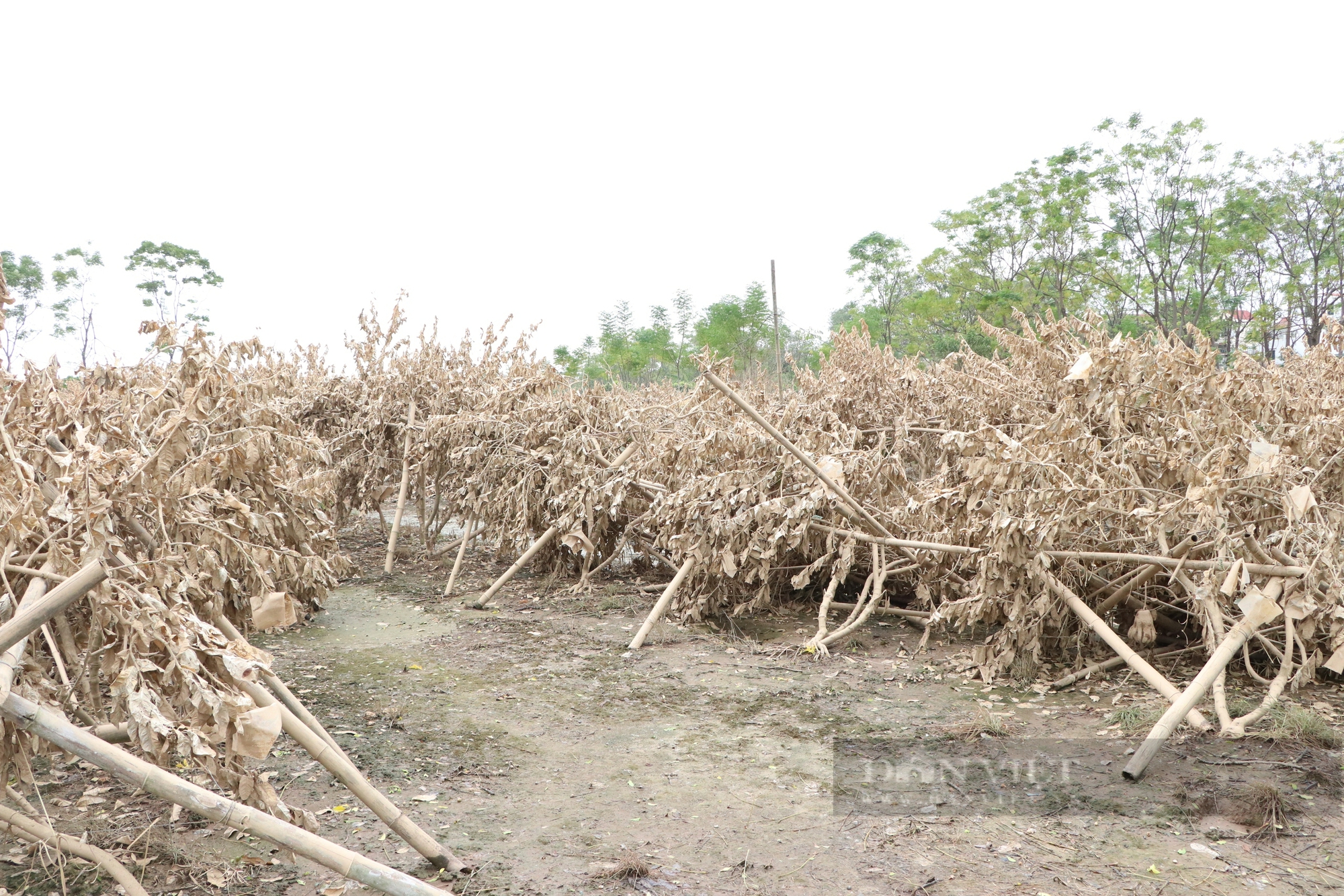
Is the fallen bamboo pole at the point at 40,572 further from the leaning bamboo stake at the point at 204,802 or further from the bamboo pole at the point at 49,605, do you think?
the leaning bamboo stake at the point at 204,802

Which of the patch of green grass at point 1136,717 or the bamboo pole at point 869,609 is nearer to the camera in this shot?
the patch of green grass at point 1136,717

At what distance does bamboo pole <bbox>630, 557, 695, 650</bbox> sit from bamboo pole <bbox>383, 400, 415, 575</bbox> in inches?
128

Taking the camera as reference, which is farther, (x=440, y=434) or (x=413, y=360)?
(x=413, y=360)

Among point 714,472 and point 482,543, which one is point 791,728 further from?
point 482,543

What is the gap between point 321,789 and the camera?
3.64 m

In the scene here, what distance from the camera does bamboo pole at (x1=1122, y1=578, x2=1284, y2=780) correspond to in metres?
→ 3.57

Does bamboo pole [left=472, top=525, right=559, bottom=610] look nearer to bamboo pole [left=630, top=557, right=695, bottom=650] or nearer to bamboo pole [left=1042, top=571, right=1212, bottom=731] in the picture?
bamboo pole [left=630, top=557, right=695, bottom=650]

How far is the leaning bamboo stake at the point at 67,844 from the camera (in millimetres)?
2590

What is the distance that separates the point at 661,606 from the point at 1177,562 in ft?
9.71

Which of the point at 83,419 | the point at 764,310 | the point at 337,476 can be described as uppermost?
the point at 764,310

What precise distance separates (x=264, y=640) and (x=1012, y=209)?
2980 cm

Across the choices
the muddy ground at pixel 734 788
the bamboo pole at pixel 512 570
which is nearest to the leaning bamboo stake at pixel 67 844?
the muddy ground at pixel 734 788

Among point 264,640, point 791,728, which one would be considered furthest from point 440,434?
point 791,728

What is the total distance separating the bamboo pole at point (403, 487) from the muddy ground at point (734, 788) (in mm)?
2809
